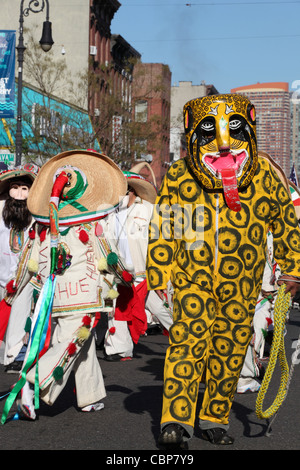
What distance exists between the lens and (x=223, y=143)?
5375 millimetres

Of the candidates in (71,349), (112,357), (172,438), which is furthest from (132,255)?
(172,438)

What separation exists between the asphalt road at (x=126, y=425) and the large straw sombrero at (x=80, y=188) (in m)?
1.39

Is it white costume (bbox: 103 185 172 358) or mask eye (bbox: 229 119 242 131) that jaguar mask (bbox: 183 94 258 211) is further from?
white costume (bbox: 103 185 172 358)

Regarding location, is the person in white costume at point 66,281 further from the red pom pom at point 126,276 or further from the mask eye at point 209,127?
the mask eye at point 209,127

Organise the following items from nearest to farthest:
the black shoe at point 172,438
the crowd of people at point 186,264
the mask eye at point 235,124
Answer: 1. the black shoe at point 172,438
2. the crowd of people at point 186,264
3. the mask eye at point 235,124

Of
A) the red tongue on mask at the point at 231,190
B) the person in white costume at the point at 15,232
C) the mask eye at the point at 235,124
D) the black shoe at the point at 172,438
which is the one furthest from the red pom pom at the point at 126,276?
the person in white costume at the point at 15,232

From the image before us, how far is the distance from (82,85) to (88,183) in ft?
91.5

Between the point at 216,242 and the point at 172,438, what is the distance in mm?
1164

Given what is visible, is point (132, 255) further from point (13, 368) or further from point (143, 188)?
point (13, 368)

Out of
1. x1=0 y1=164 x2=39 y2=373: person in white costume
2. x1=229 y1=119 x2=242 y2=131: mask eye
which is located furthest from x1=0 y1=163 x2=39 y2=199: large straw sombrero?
x1=229 y1=119 x2=242 y2=131: mask eye

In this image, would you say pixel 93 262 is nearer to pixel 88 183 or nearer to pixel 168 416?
pixel 88 183

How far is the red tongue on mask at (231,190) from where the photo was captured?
5.29 metres

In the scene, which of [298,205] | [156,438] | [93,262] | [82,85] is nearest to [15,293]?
[93,262]

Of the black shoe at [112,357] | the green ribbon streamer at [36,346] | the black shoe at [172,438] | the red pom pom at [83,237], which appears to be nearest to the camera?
the black shoe at [172,438]
